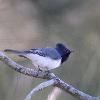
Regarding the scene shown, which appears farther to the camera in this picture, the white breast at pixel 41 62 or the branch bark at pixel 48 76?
the white breast at pixel 41 62

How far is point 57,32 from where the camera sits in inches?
361

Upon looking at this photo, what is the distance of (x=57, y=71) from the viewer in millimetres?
8383

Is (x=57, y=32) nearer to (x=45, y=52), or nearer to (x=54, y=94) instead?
(x=45, y=52)

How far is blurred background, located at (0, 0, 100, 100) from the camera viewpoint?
7820 mm

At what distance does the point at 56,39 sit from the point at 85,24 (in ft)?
2.10

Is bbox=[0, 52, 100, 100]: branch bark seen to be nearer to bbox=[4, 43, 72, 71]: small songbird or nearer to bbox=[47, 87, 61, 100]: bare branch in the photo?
bbox=[47, 87, 61, 100]: bare branch

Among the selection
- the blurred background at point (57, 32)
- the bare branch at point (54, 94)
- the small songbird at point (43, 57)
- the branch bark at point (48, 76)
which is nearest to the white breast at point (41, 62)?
the small songbird at point (43, 57)

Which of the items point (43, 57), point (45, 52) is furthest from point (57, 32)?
point (43, 57)

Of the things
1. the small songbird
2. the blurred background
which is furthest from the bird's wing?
the blurred background

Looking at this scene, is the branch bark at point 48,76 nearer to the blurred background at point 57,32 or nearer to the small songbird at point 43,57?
the small songbird at point 43,57

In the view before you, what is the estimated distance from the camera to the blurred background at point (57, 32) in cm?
782

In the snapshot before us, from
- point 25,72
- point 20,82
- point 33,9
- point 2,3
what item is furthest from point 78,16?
point 25,72

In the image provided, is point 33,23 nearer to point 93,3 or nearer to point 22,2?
point 22,2

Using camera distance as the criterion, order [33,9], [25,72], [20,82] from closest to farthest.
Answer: [25,72], [20,82], [33,9]
